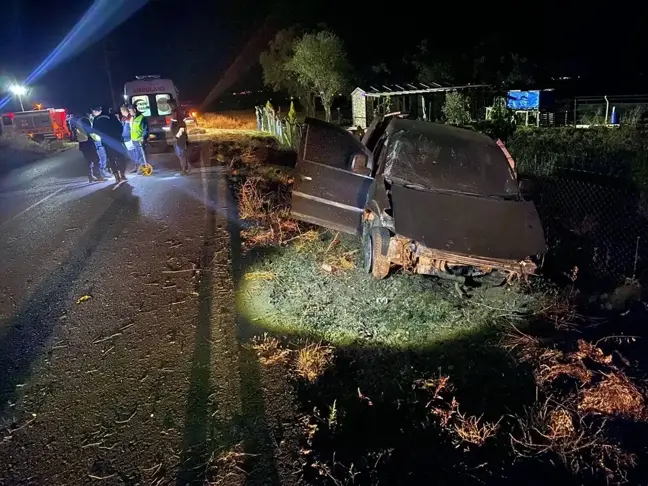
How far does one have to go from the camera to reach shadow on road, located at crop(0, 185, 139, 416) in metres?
4.22

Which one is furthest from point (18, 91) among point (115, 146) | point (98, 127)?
point (115, 146)

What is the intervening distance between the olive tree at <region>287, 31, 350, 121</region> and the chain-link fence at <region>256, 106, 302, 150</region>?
4028mm

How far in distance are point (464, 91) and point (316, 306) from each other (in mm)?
20821

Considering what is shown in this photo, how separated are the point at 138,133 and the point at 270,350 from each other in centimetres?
864

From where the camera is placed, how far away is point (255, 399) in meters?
3.70

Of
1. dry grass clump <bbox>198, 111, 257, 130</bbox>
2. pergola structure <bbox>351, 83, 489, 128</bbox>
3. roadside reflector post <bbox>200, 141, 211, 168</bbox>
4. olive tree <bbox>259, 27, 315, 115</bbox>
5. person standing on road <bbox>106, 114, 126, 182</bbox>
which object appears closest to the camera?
person standing on road <bbox>106, 114, 126, 182</bbox>

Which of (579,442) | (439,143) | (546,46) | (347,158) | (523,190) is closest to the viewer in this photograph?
(579,442)

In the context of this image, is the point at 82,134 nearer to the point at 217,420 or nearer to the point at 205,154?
the point at 205,154

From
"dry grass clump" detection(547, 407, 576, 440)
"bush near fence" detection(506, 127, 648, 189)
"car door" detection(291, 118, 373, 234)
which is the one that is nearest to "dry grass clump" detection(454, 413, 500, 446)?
"dry grass clump" detection(547, 407, 576, 440)

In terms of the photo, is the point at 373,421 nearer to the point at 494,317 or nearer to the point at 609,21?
the point at 494,317

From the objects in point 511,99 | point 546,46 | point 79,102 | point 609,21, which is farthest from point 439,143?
point 79,102

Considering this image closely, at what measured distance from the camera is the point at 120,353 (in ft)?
14.3

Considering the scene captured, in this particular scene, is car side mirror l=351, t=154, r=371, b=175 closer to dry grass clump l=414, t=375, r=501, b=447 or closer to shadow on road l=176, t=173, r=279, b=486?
shadow on road l=176, t=173, r=279, b=486

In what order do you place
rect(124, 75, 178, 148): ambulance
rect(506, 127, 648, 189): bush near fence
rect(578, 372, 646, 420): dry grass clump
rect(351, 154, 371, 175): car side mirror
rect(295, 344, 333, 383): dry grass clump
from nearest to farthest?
rect(578, 372, 646, 420): dry grass clump, rect(295, 344, 333, 383): dry grass clump, rect(351, 154, 371, 175): car side mirror, rect(506, 127, 648, 189): bush near fence, rect(124, 75, 178, 148): ambulance
